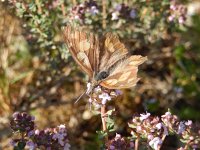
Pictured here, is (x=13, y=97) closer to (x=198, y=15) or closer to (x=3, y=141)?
(x=3, y=141)

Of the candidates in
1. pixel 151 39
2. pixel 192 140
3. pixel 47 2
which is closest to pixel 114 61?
pixel 192 140

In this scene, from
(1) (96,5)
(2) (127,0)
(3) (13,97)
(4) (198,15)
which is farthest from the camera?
(4) (198,15)

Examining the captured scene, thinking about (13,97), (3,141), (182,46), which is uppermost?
(182,46)

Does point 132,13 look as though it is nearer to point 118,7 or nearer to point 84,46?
point 118,7

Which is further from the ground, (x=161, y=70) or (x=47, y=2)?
(x=47, y=2)

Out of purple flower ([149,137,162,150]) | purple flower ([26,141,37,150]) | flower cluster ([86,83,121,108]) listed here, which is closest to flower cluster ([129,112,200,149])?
purple flower ([149,137,162,150])

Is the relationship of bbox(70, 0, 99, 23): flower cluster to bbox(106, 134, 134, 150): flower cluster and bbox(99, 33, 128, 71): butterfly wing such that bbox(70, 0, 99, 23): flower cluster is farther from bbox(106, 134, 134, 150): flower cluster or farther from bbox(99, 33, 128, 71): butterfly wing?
bbox(106, 134, 134, 150): flower cluster

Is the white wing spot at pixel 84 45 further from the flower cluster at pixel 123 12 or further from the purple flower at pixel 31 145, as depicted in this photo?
the flower cluster at pixel 123 12
